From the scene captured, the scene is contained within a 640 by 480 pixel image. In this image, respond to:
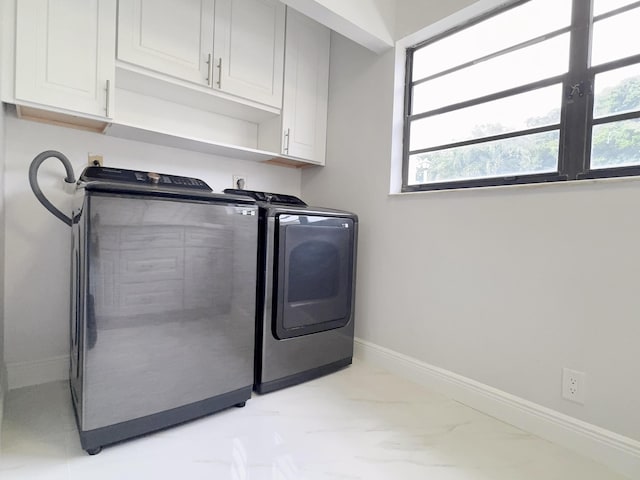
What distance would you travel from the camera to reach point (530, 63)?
1.58 m

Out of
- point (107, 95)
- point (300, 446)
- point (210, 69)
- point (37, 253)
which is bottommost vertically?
point (300, 446)

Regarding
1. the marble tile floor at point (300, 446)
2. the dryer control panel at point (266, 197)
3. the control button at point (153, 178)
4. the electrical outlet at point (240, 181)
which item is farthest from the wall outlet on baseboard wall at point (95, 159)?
the marble tile floor at point (300, 446)

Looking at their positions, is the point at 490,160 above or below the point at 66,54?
below

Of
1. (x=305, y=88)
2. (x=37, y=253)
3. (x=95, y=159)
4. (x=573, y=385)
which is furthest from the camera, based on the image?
(x=305, y=88)

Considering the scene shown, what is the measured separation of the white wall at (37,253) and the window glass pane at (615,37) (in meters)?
2.34

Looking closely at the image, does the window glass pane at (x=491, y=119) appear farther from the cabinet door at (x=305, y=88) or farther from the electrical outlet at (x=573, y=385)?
the electrical outlet at (x=573, y=385)

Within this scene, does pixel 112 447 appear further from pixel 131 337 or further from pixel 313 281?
pixel 313 281

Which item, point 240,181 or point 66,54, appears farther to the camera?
point 240,181

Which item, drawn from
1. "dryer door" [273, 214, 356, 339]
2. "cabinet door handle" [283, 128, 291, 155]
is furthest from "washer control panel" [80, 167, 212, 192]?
"cabinet door handle" [283, 128, 291, 155]

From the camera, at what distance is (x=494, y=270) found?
1.60 metres

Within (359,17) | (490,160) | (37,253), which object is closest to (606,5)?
(490,160)

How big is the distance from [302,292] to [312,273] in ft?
0.39

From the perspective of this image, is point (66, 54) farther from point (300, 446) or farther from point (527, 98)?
point (527, 98)

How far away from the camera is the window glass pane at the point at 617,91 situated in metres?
1.29
